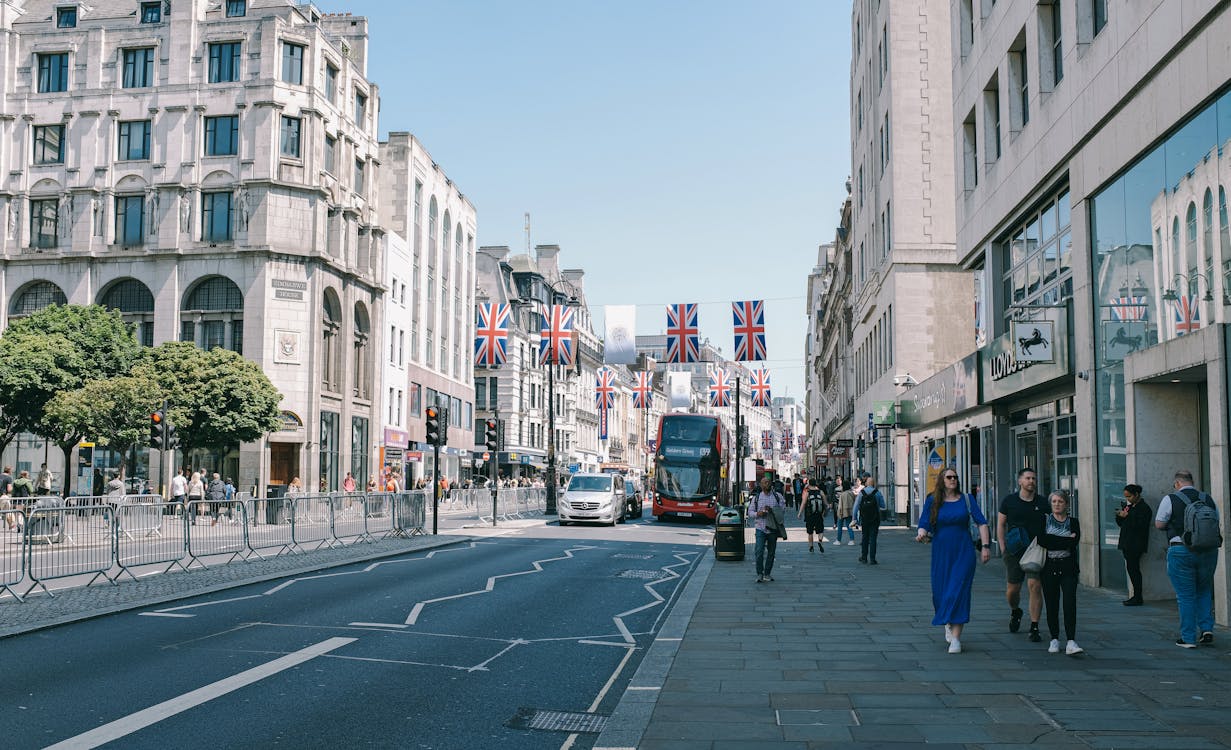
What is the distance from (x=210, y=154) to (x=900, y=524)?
34.9 m

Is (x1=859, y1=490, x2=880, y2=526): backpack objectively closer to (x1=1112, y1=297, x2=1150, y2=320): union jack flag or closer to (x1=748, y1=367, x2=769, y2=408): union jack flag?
(x1=1112, y1=297, x2=1150, y2=320): union jack flag

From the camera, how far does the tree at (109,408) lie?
39219 mm

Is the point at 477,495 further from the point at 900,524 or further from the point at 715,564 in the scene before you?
the point at 715,564

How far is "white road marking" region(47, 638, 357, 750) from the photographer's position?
6.62 m

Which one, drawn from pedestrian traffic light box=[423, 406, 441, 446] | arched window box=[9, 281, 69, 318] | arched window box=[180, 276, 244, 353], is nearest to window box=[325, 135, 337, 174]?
arched window box=[180, 276, 244, 353]

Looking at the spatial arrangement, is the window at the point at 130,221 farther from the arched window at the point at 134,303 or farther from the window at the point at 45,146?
the window at the point at 45,146

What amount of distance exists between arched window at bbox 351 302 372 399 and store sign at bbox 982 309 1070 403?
129 feet

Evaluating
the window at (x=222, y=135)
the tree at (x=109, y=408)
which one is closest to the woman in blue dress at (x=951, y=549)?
the tree at (x=109, y=408)

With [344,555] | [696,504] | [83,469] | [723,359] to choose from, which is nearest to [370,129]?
[83,469]

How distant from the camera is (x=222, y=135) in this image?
50.2m

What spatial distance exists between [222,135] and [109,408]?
16498 millimetres

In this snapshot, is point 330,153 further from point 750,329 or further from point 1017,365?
point 1017,365

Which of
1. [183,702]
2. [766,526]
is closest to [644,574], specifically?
[766,526]

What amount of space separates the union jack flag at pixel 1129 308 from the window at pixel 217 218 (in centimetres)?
4270
